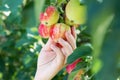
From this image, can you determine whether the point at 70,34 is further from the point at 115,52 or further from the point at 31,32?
the point at 31,32

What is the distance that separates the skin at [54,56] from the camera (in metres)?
1.09

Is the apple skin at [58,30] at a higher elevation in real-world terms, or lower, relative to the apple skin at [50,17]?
lower

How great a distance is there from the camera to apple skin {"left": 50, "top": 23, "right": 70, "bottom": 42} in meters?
1.03

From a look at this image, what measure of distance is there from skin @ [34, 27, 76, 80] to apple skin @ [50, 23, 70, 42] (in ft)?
0.05

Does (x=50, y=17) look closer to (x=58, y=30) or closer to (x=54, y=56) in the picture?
(x=58, y=30)

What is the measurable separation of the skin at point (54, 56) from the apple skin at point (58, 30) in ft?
0.05

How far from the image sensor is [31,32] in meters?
2.16

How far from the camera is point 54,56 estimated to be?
45.8 inches

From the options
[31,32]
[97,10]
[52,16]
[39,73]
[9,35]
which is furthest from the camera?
[9,35]

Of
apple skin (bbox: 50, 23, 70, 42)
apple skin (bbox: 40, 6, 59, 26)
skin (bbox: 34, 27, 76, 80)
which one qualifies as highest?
apple skin (bbox: 40, 6, 59, 26)

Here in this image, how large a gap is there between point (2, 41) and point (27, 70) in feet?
2.30

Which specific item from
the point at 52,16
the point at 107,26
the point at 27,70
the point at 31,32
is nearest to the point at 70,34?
the point at 52,16

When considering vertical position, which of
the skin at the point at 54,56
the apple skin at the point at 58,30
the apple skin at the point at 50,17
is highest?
the apple skin at the point at 50,17

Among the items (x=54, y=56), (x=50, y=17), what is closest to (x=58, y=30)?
(x=50, y=17)
